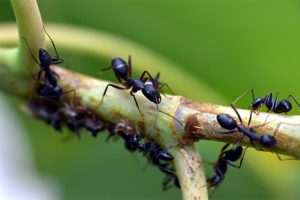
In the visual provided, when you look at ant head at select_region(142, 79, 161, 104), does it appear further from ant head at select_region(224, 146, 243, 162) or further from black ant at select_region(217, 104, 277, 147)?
ant head at select_region(224, 146, 243, 162)

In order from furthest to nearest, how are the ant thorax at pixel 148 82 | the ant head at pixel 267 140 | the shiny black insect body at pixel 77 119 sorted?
the ant thorax at pixel 148 82
the shiny black insect body at pixel 77 119
the ant head at pixel 267 140

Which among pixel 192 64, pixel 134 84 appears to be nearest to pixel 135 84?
pixel 134 84

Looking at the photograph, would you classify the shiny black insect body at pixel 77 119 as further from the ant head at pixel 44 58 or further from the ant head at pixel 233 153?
the ant head at pixel 233 153

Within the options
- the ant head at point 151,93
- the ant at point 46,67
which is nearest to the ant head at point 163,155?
the ant head at point 151,93

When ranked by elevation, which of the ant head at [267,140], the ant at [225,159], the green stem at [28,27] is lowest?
the ant at [225,159]

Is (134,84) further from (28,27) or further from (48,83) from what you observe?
(28,27)

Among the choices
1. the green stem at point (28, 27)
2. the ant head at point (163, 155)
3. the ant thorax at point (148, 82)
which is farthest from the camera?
the ant thorax at point (148, 82)

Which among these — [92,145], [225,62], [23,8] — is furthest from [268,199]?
[23,8]
